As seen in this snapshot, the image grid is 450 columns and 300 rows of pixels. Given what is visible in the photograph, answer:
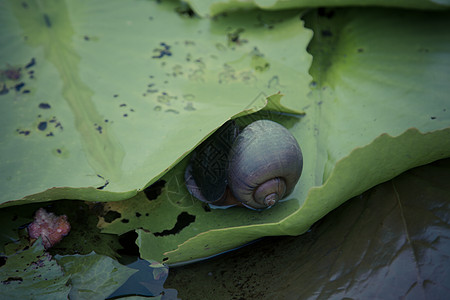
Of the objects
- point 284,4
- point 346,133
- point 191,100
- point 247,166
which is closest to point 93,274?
point 247,166

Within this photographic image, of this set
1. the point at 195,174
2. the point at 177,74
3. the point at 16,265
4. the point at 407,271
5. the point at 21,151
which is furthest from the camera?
the point at 177,74

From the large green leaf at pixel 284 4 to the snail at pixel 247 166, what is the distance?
597 millimetres

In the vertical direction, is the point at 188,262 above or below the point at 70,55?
below

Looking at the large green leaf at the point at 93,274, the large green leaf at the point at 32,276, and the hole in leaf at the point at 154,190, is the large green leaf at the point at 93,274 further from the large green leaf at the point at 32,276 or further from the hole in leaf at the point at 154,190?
the hole in leaf at the point at 154,190

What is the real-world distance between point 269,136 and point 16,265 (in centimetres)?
97

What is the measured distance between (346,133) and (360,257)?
0.49 metres

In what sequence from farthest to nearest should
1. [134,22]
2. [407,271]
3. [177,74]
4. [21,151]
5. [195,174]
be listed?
[134,22] → [177,74] → [195,174] → [21,151] → [407,271]

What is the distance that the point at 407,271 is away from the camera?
1023 millimetres

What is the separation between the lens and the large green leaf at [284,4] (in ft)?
4.66

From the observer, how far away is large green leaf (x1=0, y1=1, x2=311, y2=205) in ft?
4.07

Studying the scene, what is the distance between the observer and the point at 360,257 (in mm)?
1100

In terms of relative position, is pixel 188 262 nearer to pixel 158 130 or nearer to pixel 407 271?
pixel 158 130

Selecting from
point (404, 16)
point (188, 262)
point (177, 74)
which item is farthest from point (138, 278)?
point (404, 16)

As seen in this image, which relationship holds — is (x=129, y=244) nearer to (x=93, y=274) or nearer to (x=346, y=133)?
(x=93, y=274)
